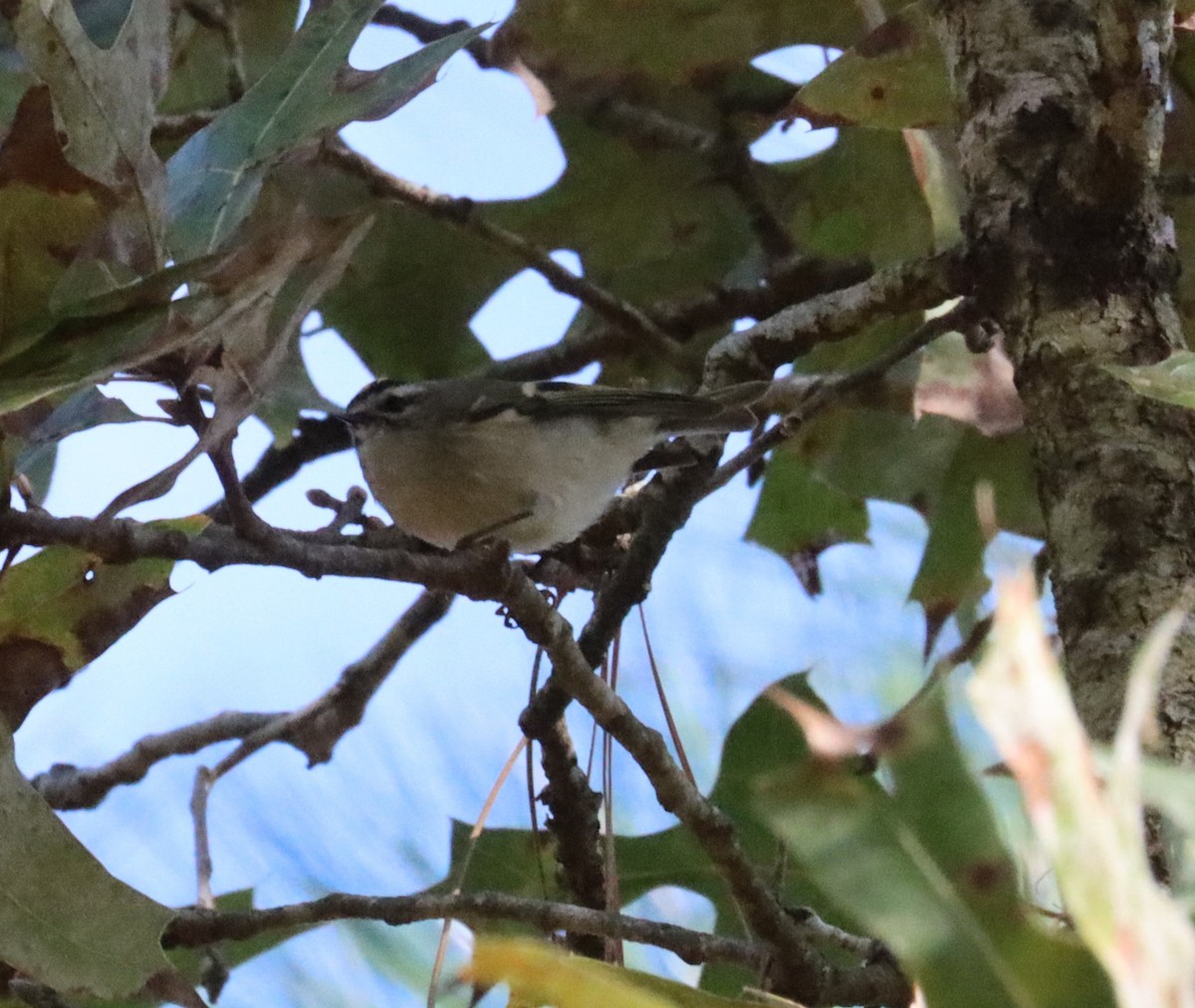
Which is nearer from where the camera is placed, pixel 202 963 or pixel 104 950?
pixel 104 950

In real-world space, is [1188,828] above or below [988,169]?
below

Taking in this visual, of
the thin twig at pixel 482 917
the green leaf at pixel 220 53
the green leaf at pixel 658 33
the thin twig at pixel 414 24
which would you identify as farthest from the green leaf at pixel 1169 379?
the green leaf at pixel 220 53

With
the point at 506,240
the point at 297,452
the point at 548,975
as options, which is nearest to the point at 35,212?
the point at 548,975

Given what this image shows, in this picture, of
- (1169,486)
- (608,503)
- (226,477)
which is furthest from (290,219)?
(608,503)

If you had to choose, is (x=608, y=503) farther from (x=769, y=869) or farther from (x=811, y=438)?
(x=769, y=869)

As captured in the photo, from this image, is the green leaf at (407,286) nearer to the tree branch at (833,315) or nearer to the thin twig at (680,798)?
the tree branch at (833,315)

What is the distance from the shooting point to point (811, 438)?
161 cm

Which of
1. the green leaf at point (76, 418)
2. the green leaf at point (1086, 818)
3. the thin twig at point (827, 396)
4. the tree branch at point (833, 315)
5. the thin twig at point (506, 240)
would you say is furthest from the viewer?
the thin twig at point (506, 240)

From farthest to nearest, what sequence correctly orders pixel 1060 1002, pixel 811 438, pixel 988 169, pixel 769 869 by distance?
1. pixel 811 438
2. pixel 769 869
3. pixel 988 169
4. pixel 1060 1002

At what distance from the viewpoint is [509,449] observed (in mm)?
1815

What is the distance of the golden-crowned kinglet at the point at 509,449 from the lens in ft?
5.73

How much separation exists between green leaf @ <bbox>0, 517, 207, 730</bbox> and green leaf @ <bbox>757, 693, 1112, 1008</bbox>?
743 mm

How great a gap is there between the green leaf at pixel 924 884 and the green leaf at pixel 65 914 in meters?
0.57

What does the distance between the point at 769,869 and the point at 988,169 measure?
697 millimetres
